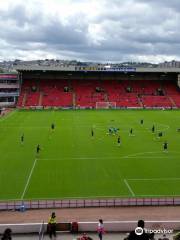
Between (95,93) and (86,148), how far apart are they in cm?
6518

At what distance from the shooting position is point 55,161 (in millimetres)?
42031

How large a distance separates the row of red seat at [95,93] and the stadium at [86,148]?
25cm

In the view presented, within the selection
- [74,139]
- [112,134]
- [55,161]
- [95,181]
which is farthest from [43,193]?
[112,134]

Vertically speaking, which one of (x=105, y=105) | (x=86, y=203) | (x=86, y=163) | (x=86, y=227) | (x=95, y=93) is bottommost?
(x=86, y=203)

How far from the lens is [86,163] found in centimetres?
4094

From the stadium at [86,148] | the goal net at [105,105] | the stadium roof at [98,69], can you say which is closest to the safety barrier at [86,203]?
the stadium at [86,148]

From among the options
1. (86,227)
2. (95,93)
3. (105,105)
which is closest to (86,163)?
(86,227)

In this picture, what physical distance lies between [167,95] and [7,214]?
9119 cm

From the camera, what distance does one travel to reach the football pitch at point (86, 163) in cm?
3199

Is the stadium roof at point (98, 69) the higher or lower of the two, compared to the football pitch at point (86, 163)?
higher

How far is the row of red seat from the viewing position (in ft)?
353

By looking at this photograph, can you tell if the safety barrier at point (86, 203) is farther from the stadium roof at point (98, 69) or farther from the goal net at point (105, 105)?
the stadium roof at point (98, 69)

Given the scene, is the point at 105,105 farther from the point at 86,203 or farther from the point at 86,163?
the point at 86,203

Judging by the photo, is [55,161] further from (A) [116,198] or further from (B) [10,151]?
(A) [116,198]
